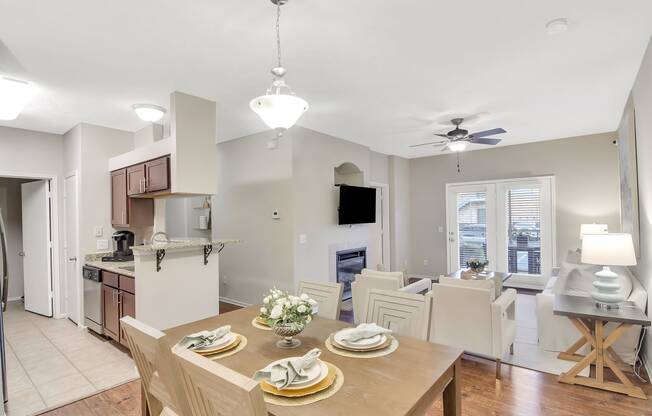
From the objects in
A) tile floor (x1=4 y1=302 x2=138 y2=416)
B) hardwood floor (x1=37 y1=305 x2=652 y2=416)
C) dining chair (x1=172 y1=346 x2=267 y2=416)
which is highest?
dining chair (x1=172 y1=346 x2=267 y2=416)

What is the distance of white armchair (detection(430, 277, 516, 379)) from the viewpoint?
2854 mm

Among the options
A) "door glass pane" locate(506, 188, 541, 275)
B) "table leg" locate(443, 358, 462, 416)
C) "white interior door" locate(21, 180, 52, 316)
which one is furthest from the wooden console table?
"white interior door" locate(21, 180, 52, 316)

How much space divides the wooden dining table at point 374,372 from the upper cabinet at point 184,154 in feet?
5.79

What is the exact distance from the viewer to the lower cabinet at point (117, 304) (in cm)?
333

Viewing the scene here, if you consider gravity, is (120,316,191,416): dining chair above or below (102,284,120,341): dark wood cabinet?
above

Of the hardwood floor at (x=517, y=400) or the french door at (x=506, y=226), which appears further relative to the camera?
the french door at (x=506, y=226)

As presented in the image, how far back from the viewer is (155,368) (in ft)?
4.99

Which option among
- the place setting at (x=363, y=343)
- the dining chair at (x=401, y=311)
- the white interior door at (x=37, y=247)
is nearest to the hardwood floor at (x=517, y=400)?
the dining chair at (x=401, y=311)

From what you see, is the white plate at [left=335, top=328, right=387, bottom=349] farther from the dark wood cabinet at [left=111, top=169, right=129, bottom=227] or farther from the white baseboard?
the white baseboard

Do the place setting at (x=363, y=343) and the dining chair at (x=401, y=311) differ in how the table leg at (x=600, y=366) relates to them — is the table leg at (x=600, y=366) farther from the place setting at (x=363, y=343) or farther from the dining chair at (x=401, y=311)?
the place setting at (x=363, y=343)

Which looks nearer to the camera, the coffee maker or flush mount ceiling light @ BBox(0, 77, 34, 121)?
flush mount ceiling light @ BBox(0, 77, 34, 121)

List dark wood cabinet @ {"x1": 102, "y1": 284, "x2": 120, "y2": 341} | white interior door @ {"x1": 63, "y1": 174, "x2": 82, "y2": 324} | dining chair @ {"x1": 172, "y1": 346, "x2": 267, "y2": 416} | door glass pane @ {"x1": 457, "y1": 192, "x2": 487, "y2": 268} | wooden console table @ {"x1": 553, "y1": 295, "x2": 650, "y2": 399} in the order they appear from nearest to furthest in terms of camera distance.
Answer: dining chair @ {"x1": 172, "y1": 346, "x2": 267, "y2": 416}
wooden console table @ {"x1": 553, "y1": 295, "x2": 650, "y2": 399}
dark wood cabinet @ {"x1": 102, "y1": 284, "x2": 120, "y2": 341}
white interior door @ {"x1": 63, "y1": 174, "x2": 82, "y2": 324}
door glass pane @ {"x1": 457, "y1": 192, "x2": 487, "y2": 268}

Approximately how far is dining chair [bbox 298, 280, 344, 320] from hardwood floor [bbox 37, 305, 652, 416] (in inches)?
39.6

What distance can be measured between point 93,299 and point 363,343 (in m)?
3.73
